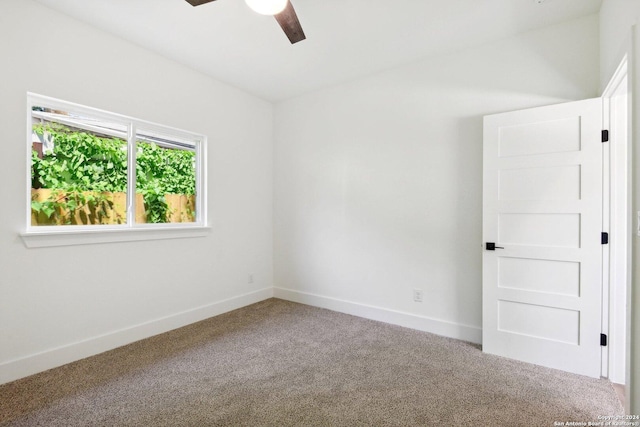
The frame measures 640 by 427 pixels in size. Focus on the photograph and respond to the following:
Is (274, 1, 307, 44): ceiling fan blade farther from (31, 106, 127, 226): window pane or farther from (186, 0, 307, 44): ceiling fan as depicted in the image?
(31, 106, 127, 226): window pane

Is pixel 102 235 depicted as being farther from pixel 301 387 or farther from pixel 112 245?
pixel 301 387

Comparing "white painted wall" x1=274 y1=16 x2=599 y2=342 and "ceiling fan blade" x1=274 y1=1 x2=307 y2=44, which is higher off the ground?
"ceiling fan blade" x1=274 y1=1 x2=307 y2=44

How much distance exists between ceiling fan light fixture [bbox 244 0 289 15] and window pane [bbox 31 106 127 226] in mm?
1880

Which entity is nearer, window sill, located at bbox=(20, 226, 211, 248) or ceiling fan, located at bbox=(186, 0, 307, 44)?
ceiling fan, located at bbox=(186, 0, 307, 44)

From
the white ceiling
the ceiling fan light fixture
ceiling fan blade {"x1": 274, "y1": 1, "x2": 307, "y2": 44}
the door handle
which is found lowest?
the door handle

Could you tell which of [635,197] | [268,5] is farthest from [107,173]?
[635,197]

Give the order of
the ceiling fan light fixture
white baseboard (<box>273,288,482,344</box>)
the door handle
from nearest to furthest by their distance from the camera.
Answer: the ceiling fan light fixture < the door handle < white baseboard (<box>273,288,482,344</box>)

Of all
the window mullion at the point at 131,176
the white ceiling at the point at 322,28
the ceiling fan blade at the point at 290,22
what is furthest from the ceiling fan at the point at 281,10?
the window mullion at the point at 131,176

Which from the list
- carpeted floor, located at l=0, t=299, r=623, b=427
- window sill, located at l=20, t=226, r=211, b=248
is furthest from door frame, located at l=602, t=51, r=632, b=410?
window sill, located at l=20, t=226, r=211, b=248

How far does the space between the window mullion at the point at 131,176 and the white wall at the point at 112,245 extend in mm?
197

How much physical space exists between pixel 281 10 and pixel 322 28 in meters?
0.88

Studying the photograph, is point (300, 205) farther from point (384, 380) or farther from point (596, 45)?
point (596, 45)

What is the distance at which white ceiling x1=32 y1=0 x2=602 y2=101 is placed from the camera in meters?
2.26

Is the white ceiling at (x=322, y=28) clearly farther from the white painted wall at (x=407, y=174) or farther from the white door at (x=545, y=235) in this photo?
the white door at (x=545, y=235)
